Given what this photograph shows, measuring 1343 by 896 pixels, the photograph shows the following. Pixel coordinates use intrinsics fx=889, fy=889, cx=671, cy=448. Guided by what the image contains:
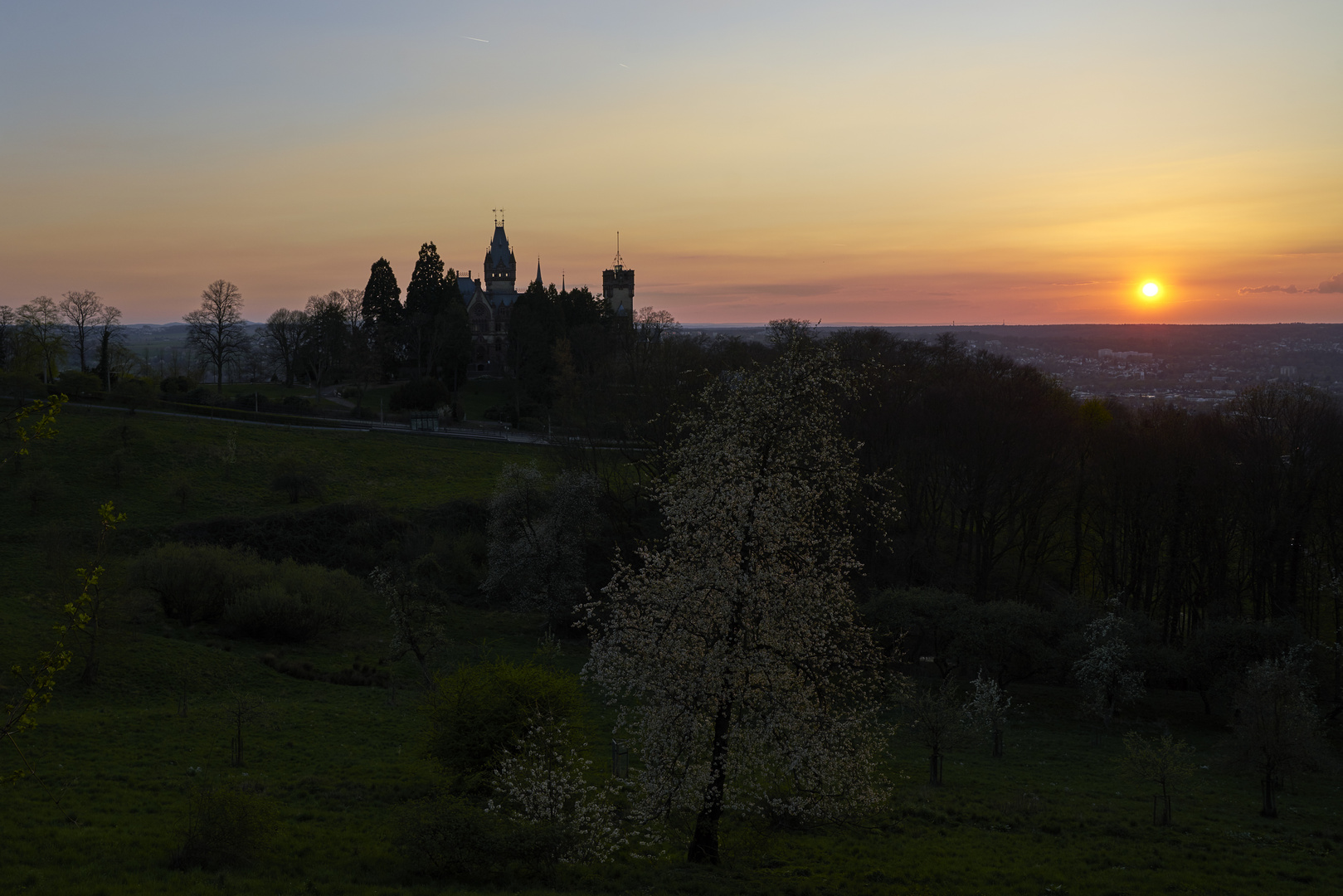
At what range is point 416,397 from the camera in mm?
85062

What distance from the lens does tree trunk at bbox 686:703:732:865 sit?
1541 cm

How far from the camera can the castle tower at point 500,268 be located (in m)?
133

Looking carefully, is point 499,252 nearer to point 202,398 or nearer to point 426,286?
point 426,286

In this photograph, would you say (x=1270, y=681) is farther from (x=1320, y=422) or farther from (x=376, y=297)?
(x=376, y=297)

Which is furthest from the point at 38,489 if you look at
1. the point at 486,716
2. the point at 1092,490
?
the point at 1092,490

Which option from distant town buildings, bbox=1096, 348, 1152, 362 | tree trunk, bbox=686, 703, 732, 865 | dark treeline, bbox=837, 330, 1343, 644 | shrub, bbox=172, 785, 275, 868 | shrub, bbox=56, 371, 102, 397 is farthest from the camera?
distant town buildings, bbox=1096, 348, 1152, 362

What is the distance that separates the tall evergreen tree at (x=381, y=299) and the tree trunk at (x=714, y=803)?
92.1 meters

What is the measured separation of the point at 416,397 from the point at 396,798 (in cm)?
6915

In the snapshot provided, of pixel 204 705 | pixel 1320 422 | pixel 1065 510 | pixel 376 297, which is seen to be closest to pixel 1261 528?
pixel 1320 422

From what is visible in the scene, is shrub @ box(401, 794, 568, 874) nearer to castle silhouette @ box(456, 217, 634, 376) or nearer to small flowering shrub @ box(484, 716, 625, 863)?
small flowering shrub @ box(484, 716, 625, 863)

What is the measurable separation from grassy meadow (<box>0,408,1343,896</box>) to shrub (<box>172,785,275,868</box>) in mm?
302

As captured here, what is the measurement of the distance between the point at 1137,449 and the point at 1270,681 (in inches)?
780

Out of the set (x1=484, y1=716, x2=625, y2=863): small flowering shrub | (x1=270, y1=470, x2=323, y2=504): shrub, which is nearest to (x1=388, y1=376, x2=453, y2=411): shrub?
(x1=270, y1=470, x2=323, y2=504): shrub

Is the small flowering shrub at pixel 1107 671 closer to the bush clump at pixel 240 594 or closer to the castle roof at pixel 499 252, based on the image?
the bush clump at pixel 240 594
